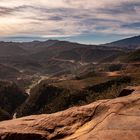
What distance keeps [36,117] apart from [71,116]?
16.5ft

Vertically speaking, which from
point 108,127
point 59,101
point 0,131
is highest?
point 108,127

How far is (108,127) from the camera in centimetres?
2409

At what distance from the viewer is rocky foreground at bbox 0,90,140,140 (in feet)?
76.3

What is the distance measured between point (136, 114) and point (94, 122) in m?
3.75

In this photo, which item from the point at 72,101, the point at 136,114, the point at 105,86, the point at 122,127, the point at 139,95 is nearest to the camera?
the point at 122,127

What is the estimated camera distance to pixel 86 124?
2755cm

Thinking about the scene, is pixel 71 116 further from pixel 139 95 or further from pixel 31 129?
pixel 139 95

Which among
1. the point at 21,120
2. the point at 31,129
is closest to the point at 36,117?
the point at 21,120

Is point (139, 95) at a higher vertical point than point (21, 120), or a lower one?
higher

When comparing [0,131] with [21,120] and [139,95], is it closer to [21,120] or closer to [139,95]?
[21,120]

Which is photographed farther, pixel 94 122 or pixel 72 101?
pixel 72 101

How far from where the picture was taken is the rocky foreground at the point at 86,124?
23.3 m

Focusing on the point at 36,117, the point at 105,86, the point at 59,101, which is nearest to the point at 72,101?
the point at 59,101

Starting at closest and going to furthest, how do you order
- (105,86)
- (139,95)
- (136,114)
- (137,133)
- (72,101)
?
(137,133), (136,114), (139,95), (72,101), (105,86)
